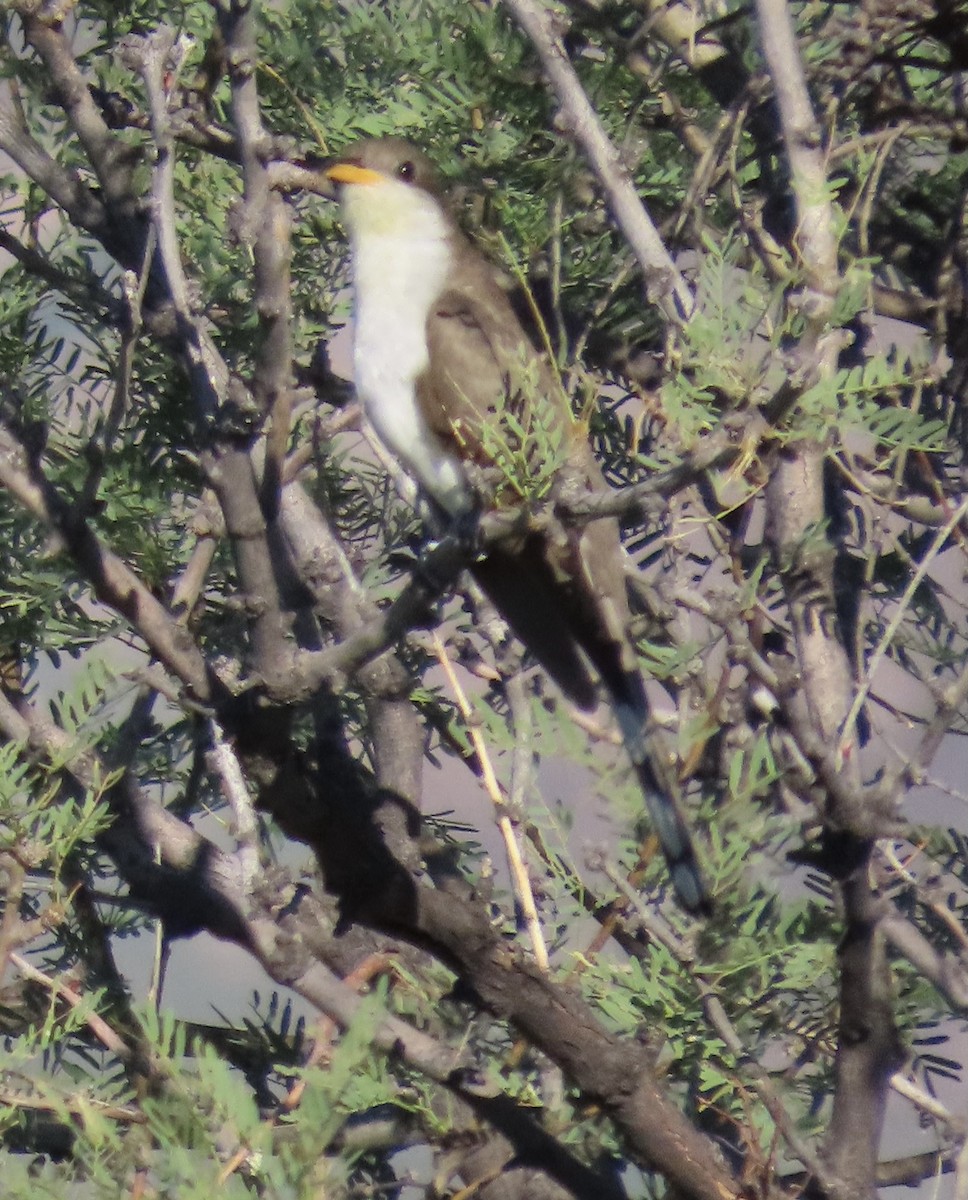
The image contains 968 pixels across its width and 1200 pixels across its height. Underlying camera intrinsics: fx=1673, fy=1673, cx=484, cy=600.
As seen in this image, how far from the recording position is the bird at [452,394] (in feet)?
9.04

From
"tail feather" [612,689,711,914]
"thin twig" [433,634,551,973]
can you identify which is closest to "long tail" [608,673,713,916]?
"tail feather" [612,689,711,914]

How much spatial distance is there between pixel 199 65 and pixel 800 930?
167cm

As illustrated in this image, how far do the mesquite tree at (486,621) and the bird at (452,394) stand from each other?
7 cm

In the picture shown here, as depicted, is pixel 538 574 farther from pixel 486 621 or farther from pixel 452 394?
pixel 452 394

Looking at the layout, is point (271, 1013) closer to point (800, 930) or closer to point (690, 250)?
point (800, 930)

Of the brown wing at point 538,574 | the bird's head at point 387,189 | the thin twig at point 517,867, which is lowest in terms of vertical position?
the thin twig at point 517,867

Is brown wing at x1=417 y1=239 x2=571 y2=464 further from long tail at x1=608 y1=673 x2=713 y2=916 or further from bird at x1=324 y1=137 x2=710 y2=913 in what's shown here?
long tail at x1=608 y1=673 x2=713 y2=916

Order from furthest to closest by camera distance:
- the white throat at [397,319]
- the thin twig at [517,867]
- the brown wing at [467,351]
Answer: the white throat at [397,319] → the brown wing at [467,351] → the thin twig at [517,867]

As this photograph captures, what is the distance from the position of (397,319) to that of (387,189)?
0.25m

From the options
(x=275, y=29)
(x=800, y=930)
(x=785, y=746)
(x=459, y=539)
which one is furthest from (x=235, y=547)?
(x=275, y=29)

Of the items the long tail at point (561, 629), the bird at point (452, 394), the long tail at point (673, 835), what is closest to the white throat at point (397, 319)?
the bird at point (452, 394)

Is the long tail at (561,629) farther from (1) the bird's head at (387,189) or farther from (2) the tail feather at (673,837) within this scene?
(1) the bird's head at (387,189)

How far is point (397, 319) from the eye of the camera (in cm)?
309

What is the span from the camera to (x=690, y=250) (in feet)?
8.60
